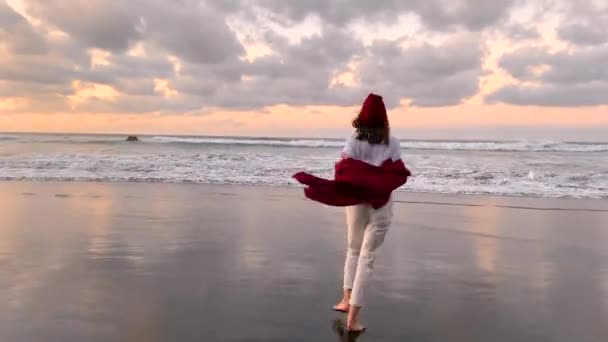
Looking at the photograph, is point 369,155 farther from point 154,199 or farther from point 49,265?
point 154,199

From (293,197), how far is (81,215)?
15.0ft

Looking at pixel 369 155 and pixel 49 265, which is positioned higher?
pixel 369 155

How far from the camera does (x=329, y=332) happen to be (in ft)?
12.0

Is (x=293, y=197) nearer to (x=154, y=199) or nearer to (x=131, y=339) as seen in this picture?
(x=154, y=199)

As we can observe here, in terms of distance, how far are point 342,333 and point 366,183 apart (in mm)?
1119

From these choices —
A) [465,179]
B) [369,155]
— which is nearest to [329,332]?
[369,155]

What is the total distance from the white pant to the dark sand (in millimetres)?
348

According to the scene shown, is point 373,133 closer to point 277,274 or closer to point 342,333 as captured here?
point 342,333

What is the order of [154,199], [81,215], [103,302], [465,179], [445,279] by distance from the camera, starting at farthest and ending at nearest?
[465,179] → [154,199] → [81,215] → [445,279] → [103,302]

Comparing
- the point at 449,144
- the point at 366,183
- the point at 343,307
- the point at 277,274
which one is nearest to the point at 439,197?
the point at 277,274

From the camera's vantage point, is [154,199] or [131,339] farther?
[154,199]

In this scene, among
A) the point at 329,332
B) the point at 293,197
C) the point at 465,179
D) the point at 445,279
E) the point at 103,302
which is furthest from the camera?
the point at 465,179

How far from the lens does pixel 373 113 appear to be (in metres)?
3.56

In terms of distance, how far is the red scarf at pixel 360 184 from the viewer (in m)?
3.55
